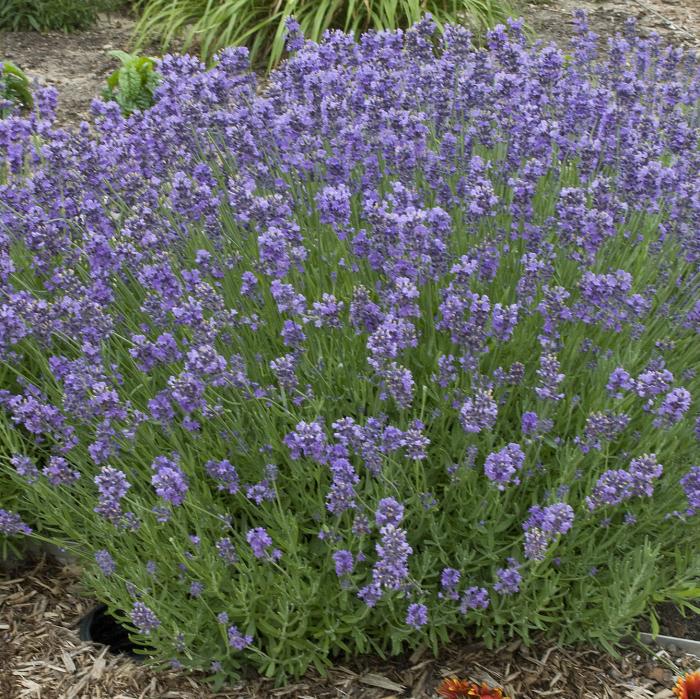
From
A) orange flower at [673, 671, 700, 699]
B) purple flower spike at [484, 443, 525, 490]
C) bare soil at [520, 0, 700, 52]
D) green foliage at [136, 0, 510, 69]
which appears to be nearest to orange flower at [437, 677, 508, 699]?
orange flower at [673, 671, 700, 699]

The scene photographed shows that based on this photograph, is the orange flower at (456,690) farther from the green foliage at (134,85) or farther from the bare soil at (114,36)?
the bare soil at (114,36)

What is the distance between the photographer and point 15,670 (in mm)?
2814

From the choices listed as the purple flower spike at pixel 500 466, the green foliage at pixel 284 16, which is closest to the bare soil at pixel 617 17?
the green foliage at pixel 284 16

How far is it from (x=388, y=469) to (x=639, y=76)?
288 cm

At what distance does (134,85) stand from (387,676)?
5489 mm

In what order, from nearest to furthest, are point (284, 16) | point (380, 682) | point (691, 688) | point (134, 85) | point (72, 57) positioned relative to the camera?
point (691, 688) < point (380, 682) < point (134, 85) < point (284, 16) < point (72, 57)

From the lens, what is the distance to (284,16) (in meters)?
7.57

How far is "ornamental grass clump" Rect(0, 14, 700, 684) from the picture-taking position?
237 centimetres

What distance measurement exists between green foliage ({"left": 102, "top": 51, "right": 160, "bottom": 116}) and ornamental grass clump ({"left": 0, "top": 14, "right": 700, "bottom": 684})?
3.44 meters

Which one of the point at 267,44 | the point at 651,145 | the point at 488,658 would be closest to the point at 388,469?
the point at 488,658

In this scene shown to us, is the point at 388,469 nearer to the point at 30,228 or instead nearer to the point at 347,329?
the point at 347,329

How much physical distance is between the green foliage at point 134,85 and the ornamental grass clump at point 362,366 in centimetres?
344

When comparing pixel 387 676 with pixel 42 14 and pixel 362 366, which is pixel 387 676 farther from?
pixel 42 14

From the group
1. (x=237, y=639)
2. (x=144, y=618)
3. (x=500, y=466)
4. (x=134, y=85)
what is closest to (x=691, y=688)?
(x=500, y=466)
